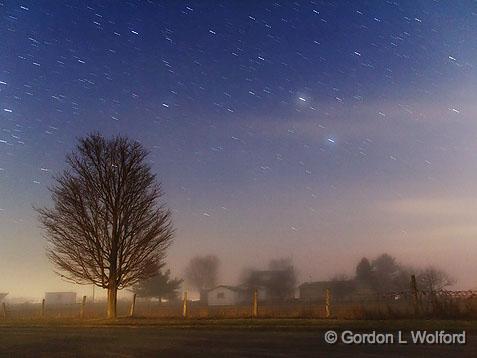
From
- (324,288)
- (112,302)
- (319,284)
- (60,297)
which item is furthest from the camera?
(60,297)

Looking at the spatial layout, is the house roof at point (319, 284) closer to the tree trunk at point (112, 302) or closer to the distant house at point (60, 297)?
the tree trunk at point (112, 302)

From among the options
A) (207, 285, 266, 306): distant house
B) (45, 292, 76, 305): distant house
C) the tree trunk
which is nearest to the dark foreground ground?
the tree trunk

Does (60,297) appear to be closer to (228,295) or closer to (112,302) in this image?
(228,295)

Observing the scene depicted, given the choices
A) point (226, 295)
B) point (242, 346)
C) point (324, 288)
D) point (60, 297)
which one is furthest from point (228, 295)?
point (60, 297)

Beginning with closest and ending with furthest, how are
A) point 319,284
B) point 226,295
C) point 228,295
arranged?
point 226,295 → point 228,295 → point 319,284

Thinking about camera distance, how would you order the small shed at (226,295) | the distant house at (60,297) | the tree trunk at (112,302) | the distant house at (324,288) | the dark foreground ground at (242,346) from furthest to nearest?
the distant house at (60,297), the small shed at (226,295), the distant house at (324,288), the tree trunk at (112,302), the dark foreground ground at (242,346)

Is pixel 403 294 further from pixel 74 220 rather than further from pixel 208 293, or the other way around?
pixel 208 293

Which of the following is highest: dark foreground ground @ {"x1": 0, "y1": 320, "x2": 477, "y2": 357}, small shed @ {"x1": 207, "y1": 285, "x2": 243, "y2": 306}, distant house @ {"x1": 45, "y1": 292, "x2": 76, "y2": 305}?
dark foreground ground @ {"x1": 0, "y1": 320, "x2": 477, "y2": 357}

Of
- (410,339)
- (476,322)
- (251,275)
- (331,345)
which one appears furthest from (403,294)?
(251,275)

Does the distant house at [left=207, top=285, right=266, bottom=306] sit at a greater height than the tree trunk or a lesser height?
lesser

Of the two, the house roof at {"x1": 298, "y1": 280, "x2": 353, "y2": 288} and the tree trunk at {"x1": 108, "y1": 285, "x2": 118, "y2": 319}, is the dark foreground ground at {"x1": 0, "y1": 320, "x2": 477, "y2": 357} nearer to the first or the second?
the tree trunk at {"x1": 108, "y1": 285, "x2": 118, "y2": 319}

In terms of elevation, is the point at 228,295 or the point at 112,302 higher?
the point at 112,302

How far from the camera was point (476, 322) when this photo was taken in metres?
18.7

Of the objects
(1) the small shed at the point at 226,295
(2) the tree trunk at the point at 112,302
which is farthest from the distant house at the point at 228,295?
(2) the tree trunk at the point at 112,302
